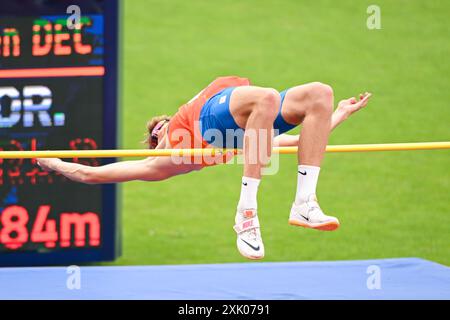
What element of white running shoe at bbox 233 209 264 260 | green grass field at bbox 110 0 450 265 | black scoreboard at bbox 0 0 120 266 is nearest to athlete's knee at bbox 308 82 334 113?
white running shoe at bbox 233 209 264 260

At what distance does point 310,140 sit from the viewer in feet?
19.3

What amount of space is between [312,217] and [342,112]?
33.1 inches

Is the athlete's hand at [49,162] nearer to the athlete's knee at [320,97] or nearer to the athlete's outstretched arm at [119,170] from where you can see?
the athlete's outstretched arm at [119,170]

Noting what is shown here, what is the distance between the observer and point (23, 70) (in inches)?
299

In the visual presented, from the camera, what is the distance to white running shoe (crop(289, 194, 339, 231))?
577 centimetres

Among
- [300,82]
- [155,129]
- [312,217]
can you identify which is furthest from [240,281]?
[300,82]

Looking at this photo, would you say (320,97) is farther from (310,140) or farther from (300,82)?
(300,82)

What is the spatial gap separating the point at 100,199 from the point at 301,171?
2362 mm

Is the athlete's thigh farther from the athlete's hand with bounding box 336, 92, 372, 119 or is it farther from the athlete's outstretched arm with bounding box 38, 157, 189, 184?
the athlete's hand with bounding box 336, 92, 372, 119

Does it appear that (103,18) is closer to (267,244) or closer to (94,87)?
(94,87)

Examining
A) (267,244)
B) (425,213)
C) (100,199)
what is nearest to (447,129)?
(425,213)

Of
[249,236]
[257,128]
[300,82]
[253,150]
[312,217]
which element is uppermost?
[300,82]

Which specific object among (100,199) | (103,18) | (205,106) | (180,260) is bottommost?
(180,260)

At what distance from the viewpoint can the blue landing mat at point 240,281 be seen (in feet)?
23.5
